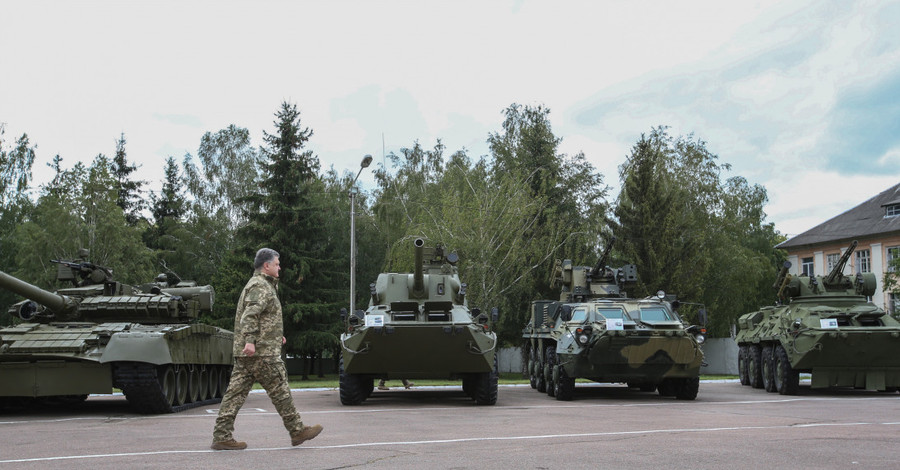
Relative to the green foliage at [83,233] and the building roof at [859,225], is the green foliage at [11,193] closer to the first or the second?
the green foliage at [83,233]

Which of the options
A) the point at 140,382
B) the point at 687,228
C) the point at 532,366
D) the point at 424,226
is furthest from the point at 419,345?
the point at 687,228

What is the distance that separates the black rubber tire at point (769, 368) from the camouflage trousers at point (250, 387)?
14.4 metres

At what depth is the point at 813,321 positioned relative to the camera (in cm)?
1827

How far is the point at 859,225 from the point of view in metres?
51.5

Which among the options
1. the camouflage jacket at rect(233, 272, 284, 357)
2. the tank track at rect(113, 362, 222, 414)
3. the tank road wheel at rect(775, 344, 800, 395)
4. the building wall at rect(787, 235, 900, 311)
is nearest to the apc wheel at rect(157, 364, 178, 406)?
the tank track at rect(113, 362, 222, 414)

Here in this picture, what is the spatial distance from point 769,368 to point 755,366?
4.46 ft

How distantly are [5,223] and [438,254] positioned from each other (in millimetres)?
36770

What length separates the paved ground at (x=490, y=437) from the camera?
7270mm

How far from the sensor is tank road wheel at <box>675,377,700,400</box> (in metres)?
16.6

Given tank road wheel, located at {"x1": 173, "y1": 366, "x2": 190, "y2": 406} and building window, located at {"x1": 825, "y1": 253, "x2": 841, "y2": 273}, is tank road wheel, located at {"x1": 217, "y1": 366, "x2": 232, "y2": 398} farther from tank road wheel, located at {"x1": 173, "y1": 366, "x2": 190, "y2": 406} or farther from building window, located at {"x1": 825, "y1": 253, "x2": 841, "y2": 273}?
building window, located at {"x1": 825, "y1": 253, "x2": 841, "y2": 273}

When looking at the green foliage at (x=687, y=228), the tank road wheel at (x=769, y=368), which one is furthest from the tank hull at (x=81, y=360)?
the green foliage at (x=687, y=228)

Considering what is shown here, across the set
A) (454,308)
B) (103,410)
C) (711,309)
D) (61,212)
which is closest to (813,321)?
(454,308)

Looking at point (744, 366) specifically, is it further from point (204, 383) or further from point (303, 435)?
point (303, 435)

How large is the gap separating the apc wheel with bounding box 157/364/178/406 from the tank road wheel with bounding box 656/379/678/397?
28.7 feet
